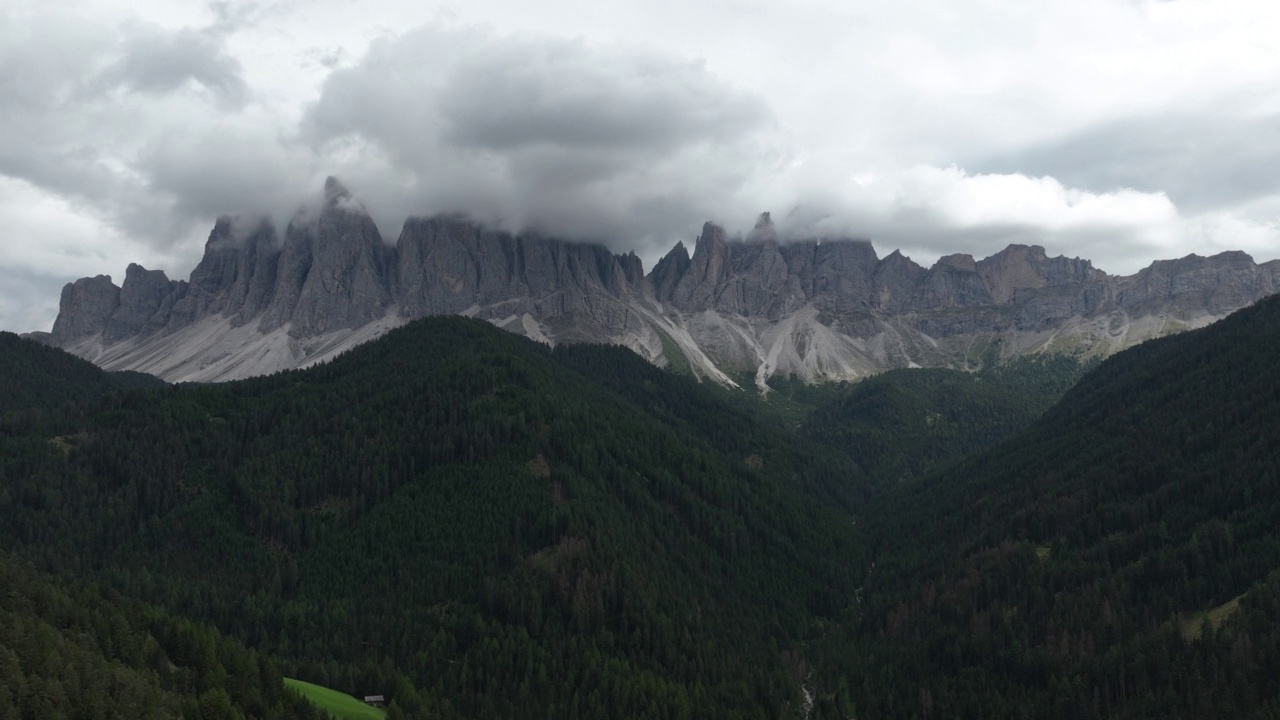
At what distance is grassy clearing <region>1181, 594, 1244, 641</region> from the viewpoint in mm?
123856

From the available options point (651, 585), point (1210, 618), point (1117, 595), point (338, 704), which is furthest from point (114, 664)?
point (1117, 595)

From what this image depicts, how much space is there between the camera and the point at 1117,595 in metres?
143

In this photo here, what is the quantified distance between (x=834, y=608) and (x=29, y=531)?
551 ft

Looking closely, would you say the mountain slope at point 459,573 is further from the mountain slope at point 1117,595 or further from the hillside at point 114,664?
the hillside at point 114,664

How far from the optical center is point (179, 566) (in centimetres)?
16638

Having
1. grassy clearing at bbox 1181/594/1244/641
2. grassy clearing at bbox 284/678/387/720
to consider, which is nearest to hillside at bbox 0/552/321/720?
grassy clearing at bbox 284/678/387/720

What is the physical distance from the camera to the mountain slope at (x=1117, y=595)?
4582 inches

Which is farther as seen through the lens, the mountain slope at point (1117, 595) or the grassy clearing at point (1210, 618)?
the grassy clearing at point (1210, 618)

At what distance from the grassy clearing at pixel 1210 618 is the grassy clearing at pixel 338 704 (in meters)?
113

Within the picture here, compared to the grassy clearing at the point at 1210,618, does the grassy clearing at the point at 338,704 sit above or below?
above

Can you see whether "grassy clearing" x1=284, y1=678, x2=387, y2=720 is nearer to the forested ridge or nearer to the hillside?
the forested ridge

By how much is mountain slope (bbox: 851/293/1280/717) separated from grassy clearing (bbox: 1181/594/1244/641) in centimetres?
42

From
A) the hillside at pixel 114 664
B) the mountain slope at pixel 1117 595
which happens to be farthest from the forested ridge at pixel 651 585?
the hillside at pixel 114 664

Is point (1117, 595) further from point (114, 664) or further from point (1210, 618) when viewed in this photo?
point (114, 664)
